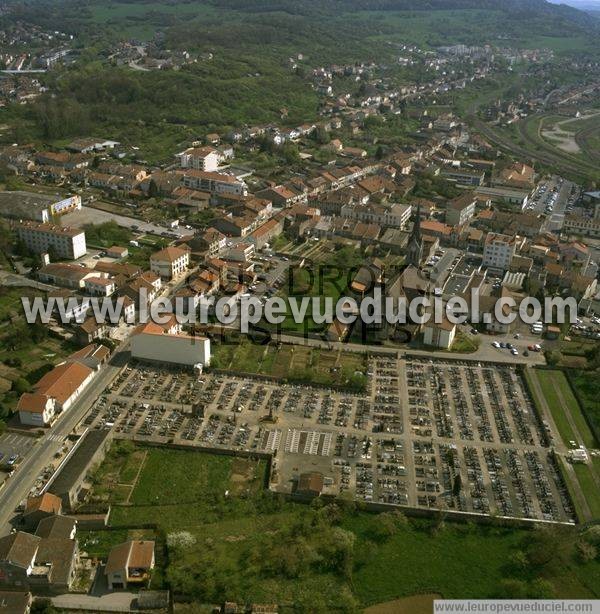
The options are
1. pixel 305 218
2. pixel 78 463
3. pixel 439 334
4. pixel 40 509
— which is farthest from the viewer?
pixel 305 218

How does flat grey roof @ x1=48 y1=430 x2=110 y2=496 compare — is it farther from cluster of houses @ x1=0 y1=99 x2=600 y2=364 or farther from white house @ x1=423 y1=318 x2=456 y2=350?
white house @ x1=423 y1=318 x2=456 y2=350

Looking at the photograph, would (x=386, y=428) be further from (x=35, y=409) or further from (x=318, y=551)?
(x=35, y=409)

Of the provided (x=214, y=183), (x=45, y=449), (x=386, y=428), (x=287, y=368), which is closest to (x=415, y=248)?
(x=287, y=368)

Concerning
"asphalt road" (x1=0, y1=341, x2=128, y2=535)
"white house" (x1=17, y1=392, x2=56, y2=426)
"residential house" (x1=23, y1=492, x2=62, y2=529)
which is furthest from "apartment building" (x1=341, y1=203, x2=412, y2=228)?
"residential house" (x1=23, y1=492, x2=62, y2=529)

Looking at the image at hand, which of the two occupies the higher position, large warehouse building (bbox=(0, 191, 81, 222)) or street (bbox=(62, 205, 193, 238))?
large warehouse building (bbox=(0, 191, 81, 222))

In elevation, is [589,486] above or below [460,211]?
above

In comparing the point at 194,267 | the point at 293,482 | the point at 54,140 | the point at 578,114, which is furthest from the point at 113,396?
the point at 578,114
